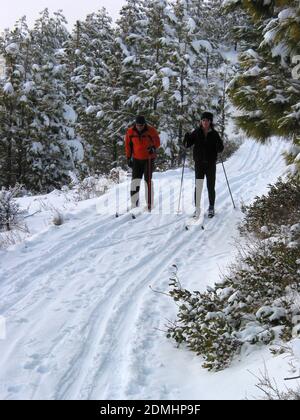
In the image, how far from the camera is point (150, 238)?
8414mm

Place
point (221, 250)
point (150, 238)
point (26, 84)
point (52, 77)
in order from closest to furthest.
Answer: point (221, 250), point (150, 238), point (26, 84), point (52, 77)

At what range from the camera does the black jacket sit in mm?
9609

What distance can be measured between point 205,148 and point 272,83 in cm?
384

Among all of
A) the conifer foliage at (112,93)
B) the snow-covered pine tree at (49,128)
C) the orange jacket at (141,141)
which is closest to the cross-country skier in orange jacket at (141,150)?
the orange jacket at (141,141)

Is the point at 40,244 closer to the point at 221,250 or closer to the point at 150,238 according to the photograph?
the point at 150,238

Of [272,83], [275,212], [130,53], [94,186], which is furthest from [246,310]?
[130,53]

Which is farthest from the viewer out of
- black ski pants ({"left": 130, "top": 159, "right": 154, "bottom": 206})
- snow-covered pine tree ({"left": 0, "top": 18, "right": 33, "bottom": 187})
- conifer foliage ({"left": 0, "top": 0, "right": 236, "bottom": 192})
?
conifer foliage ({"left": 0, "top": 0, "right": 236, "bottom": 192})

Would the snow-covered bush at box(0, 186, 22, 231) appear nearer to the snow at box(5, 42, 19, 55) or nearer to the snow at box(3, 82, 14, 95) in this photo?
the snow at box(3, 82, 14, 95)

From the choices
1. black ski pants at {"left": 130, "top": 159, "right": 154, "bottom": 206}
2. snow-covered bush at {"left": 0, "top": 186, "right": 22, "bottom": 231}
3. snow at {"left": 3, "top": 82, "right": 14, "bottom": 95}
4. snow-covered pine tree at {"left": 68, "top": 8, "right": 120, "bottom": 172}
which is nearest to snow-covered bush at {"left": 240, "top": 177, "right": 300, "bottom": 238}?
black ski pants at {"left": 130, "top": 159, "right": 154, "bottom": 206}

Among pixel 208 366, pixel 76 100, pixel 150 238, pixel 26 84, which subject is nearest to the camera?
pixel 208 366

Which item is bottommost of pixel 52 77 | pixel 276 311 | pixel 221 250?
pixel 221 250

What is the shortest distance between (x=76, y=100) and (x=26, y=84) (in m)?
9.28

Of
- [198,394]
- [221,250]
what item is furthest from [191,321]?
[221,250]

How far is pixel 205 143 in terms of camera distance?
9617 millimetres
